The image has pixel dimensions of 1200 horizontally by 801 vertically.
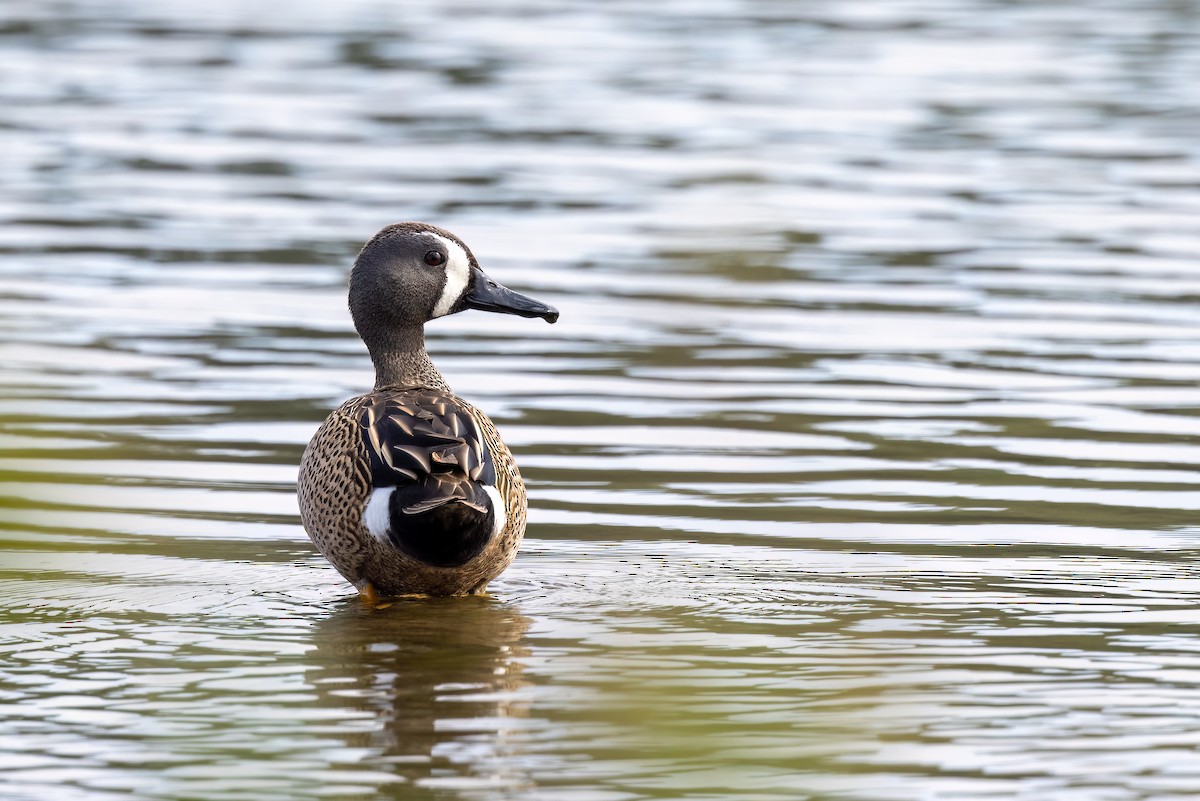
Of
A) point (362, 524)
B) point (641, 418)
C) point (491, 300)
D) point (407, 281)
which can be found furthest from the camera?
point (641, 418)

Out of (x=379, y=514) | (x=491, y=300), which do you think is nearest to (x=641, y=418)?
(x=491, y=300)

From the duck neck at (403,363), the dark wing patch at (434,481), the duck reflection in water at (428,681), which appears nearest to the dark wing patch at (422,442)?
the dark wing patch at (434,481)

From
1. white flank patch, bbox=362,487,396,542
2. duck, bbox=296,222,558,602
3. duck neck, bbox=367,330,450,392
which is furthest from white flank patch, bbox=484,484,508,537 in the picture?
duck neck, bbox=367,330,450,392

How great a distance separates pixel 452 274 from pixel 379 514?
1.61 metres

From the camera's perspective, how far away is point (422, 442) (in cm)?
680

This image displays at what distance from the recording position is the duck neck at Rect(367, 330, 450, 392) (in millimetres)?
8219

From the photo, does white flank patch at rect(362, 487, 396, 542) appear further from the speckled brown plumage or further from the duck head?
the duck head

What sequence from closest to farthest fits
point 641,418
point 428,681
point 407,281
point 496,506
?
point 428,681 < point 496,506 < point 407,281 < point 641,418

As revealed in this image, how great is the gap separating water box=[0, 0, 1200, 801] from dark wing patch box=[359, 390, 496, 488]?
52 cm

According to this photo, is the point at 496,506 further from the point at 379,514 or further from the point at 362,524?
the point at 362,524

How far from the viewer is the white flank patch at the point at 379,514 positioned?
678 cm

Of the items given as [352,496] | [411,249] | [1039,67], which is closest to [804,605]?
[352,496]

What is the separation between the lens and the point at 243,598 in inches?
285

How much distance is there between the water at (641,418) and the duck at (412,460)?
0.68ft
